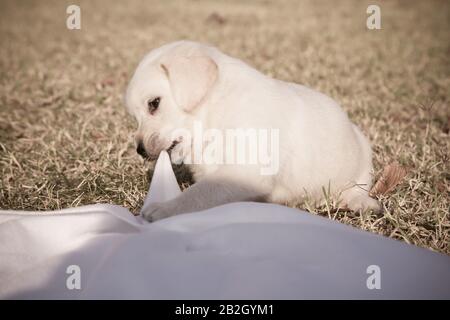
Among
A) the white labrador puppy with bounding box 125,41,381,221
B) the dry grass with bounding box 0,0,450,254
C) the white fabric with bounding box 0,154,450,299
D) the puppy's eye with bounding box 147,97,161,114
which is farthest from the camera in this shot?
the dry grass with bounding box 0,0,450,254

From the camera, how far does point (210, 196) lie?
83.0 inches

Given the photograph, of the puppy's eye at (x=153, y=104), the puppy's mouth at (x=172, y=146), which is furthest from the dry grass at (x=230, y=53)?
the puppy's eye at (x=153, y=104)

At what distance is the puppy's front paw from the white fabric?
18cm

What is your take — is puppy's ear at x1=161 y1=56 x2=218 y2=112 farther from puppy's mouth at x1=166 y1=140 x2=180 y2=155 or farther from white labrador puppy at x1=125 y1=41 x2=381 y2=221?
puppy's mouth at x1=166 y1=140 x2=180 y2=155

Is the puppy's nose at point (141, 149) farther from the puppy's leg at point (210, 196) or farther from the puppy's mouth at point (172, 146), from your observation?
the puppy's leg at point (210, 196)

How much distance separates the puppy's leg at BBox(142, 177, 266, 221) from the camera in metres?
2.06

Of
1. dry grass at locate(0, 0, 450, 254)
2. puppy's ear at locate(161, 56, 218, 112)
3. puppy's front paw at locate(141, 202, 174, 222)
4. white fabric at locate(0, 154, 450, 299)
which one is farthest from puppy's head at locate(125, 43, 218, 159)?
white fabric at locate(0, 154, 450, 299)

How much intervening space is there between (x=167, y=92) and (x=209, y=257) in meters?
1.19

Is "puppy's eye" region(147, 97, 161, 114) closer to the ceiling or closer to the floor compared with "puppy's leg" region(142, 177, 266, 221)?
closer to the ceiling

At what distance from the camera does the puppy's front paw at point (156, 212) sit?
1973 mm

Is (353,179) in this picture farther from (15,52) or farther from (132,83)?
(15,52)

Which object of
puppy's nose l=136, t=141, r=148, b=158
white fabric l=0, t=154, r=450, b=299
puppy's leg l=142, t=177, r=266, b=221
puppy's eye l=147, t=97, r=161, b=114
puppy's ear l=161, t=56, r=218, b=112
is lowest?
white fabric l=0, t=154, r=450, b=299

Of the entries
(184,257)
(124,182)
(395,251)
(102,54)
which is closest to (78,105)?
(124,182)
